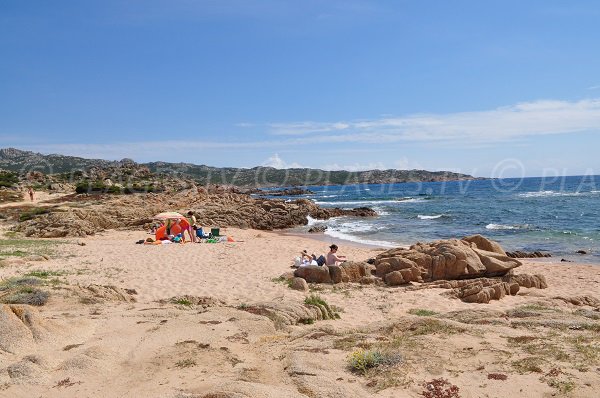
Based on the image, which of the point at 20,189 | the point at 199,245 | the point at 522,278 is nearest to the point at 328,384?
the point at 522,278

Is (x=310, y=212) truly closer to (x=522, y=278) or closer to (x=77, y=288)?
(x=522, y=278)

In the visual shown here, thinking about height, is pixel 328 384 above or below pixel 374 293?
above

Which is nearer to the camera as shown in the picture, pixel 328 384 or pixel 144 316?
pixel 328 384

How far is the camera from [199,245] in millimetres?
21266

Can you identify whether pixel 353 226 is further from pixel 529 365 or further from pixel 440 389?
pixel 440 389

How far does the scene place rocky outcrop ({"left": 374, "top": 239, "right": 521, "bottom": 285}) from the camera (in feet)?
45.4

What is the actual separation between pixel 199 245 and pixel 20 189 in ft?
105

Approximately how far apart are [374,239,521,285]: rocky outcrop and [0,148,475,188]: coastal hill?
301ft

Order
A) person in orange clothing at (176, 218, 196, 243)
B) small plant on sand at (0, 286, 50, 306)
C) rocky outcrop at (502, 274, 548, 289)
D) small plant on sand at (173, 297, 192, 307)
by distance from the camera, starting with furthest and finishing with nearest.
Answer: person in orange clothing at (176, 218, 196, 243), rocky outcrop at (502, 274, 548, 289), small plant on sand at (173, 297, 192, 307), small plant on sand at (0, 286, 50, 306)

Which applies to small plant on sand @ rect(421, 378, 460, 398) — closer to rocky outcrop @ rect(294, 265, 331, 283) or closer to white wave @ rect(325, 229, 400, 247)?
rocky outcrop @ rect(294, 265, 331, 283)

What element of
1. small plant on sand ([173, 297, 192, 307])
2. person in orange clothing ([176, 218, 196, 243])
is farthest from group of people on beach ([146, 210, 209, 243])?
small plant on sand ([173, 297, 192, 307])

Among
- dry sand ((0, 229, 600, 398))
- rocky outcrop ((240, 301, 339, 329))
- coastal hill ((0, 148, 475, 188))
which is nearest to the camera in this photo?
dry sand ((0, 229, 600, 398))

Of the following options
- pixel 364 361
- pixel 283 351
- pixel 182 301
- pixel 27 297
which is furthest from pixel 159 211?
pixel 364 361

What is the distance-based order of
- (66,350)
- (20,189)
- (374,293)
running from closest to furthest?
(66,350)
(374,293)
(20,189)
